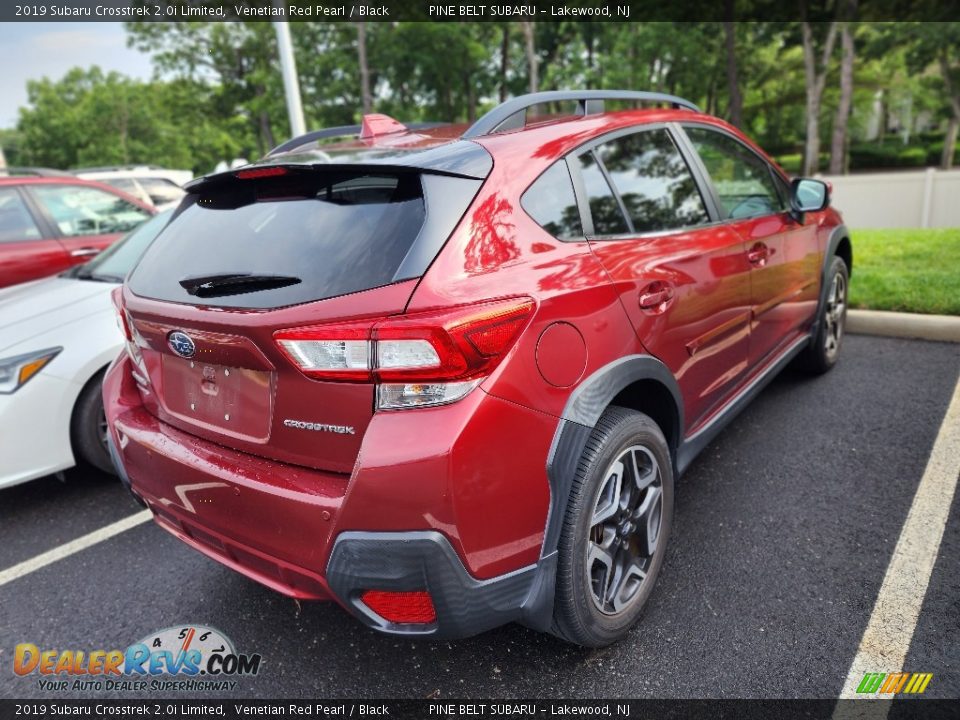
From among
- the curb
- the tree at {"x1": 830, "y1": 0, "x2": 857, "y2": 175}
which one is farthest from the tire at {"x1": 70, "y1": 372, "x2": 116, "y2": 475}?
the tree at {"x1": 830, "y1": 0, "x2": 857, "y2": 175}

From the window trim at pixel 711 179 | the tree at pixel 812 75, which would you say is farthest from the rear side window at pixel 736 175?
the tree at pixel 812 75

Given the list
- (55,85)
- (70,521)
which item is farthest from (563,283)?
(55,85)

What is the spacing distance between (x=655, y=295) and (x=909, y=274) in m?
4.68

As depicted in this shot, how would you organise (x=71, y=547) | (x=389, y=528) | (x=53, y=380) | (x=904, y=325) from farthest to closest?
(x=904, y=325) < (x=53, y=380) < (x=71, y=547) < (x=389, y=528)

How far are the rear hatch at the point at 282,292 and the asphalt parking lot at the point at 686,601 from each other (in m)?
0.87

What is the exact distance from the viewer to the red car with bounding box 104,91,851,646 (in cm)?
164

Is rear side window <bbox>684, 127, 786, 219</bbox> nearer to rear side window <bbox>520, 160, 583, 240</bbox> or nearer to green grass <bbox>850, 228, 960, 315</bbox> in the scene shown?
rear side window <bbox>520, 160, 583, 240</bbox>

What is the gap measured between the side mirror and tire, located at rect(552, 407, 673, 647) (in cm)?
205

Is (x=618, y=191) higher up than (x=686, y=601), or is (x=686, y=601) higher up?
(x=618, y=191)

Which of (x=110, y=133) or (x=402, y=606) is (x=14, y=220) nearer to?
(x=402, y=606)

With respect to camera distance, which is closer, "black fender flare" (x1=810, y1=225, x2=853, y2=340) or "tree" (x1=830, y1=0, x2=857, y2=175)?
"black fender flare" (x1=810, y1=225, x2=853, y2=340)

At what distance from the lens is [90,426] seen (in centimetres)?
343

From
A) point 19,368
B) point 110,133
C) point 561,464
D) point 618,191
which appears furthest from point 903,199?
point 110,133

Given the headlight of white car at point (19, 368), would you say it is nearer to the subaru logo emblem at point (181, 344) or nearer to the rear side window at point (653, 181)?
the subaru logo emblem at point (181, 344)
